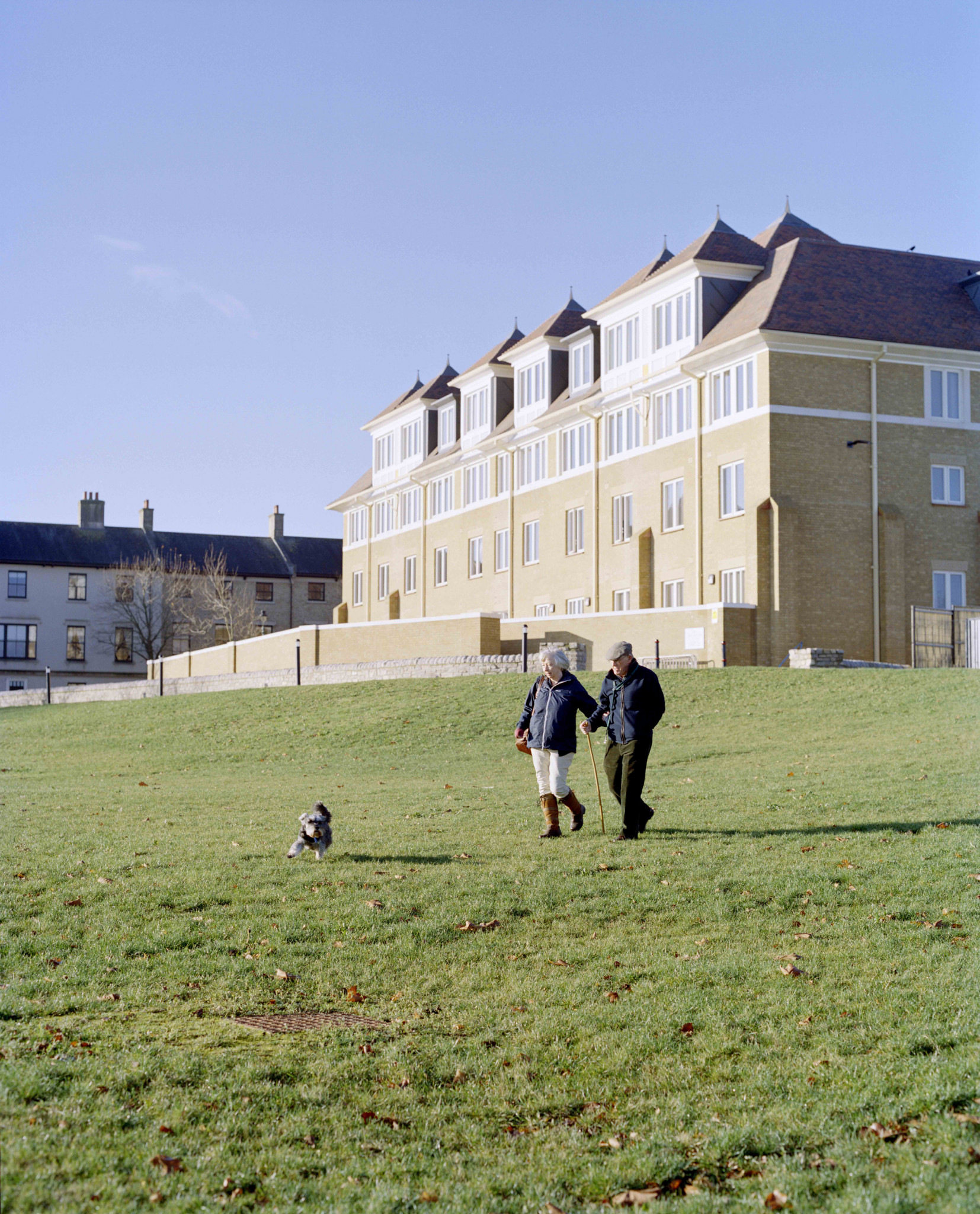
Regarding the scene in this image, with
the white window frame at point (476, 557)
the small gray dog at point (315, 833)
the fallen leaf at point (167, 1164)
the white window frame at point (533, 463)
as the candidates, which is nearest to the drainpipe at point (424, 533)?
the white window frame at point (476, 557)

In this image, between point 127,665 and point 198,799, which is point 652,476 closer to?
point 198,799

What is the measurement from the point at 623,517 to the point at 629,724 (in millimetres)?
28147

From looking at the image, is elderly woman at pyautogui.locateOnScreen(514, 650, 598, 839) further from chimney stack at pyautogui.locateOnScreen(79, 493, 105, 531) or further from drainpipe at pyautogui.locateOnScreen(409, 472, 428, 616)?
chimney stack at pyautogui.locateOnScreen(79, 493, 105, 531)

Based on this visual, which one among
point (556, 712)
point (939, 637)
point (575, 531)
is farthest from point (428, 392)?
point (556, 712)

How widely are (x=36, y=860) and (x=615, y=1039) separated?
6281mm

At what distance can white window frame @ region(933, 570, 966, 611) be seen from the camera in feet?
112

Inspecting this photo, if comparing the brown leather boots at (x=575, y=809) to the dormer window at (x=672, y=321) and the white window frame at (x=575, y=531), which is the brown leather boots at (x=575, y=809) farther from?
the white window frame at (x=575, y=531)

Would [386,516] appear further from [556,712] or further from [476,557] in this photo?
[556,712]

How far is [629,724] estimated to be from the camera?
11.9 meters

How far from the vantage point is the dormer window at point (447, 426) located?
175 feet

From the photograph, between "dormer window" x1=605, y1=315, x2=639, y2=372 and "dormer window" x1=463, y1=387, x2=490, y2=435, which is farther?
"dormer window" x1=463, y1=387, x2=490, y2=435

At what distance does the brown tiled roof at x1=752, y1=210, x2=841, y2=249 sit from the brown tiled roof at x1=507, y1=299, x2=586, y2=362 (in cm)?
764

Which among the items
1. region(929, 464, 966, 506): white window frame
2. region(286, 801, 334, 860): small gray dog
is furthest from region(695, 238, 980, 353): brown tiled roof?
region(286, 801, 334, 860): small gray dog

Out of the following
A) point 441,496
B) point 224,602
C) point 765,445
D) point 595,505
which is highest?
point 441,496
